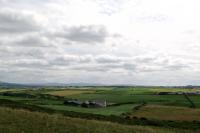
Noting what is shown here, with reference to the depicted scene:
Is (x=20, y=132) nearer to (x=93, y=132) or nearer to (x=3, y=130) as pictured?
(x=3, y=130)

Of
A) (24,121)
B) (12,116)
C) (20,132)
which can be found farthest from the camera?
(12,116)

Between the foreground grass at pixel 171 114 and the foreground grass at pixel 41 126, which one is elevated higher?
the foreground grass at pixel 41 126

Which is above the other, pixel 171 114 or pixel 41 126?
pixel 41 126

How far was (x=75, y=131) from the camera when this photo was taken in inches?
1132

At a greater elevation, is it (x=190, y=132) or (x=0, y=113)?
(x=0, y=113)

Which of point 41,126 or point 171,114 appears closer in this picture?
point 41,126

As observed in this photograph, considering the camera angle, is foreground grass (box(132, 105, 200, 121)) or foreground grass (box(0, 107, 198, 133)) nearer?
foreground grass (box(0, 107, 198, 133))

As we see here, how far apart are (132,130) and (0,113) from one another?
43.5 ft

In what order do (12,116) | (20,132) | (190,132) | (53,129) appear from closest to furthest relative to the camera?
(20,132)
(53,129)
(12,116)
(190,132)

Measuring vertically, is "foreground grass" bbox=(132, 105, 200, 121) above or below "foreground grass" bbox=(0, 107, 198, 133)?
below

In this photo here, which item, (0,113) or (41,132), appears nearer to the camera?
(41,132)

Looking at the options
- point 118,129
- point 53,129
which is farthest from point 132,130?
point 53,129

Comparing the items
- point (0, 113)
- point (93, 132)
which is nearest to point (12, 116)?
point (0, 113)

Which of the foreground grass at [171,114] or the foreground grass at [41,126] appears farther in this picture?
the foreground grass at [171,114]
